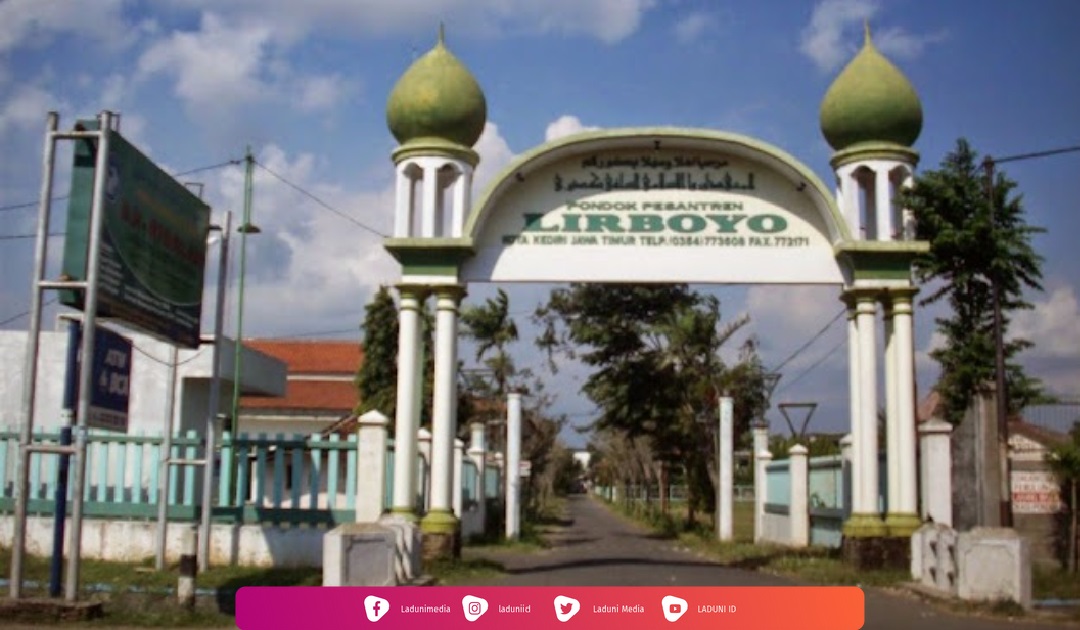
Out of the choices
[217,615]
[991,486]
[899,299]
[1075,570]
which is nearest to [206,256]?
[217,615]

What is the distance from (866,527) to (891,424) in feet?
4.80

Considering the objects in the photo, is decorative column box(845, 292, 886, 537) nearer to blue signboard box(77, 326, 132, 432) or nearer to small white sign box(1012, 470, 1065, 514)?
small white sign box(1012, 470, 1065, 514)

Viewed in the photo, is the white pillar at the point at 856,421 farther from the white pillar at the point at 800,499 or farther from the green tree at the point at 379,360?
the green tree at the point at 379,360

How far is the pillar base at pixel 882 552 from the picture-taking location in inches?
627

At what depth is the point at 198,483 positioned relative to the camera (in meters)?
16.9

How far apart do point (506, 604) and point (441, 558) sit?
8540mm

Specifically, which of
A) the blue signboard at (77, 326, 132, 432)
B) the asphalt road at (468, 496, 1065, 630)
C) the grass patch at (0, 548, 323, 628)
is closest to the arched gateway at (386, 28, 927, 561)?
the asphalt road at (468, 496, 1065, 630)

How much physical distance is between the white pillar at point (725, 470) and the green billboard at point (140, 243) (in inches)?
550

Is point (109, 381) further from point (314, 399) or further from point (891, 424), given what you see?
point (314, 399)

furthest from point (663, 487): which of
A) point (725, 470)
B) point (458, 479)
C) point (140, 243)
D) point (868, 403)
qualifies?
point (140, 243)

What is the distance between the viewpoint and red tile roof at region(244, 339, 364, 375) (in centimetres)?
5080

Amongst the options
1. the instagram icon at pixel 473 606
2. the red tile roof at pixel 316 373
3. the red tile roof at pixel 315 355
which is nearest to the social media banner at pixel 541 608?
the instagram icon at pixel 473 606

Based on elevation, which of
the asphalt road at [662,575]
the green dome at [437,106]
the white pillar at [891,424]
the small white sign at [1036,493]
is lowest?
the asphalt road at [662,575]

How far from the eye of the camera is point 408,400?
16438mm
